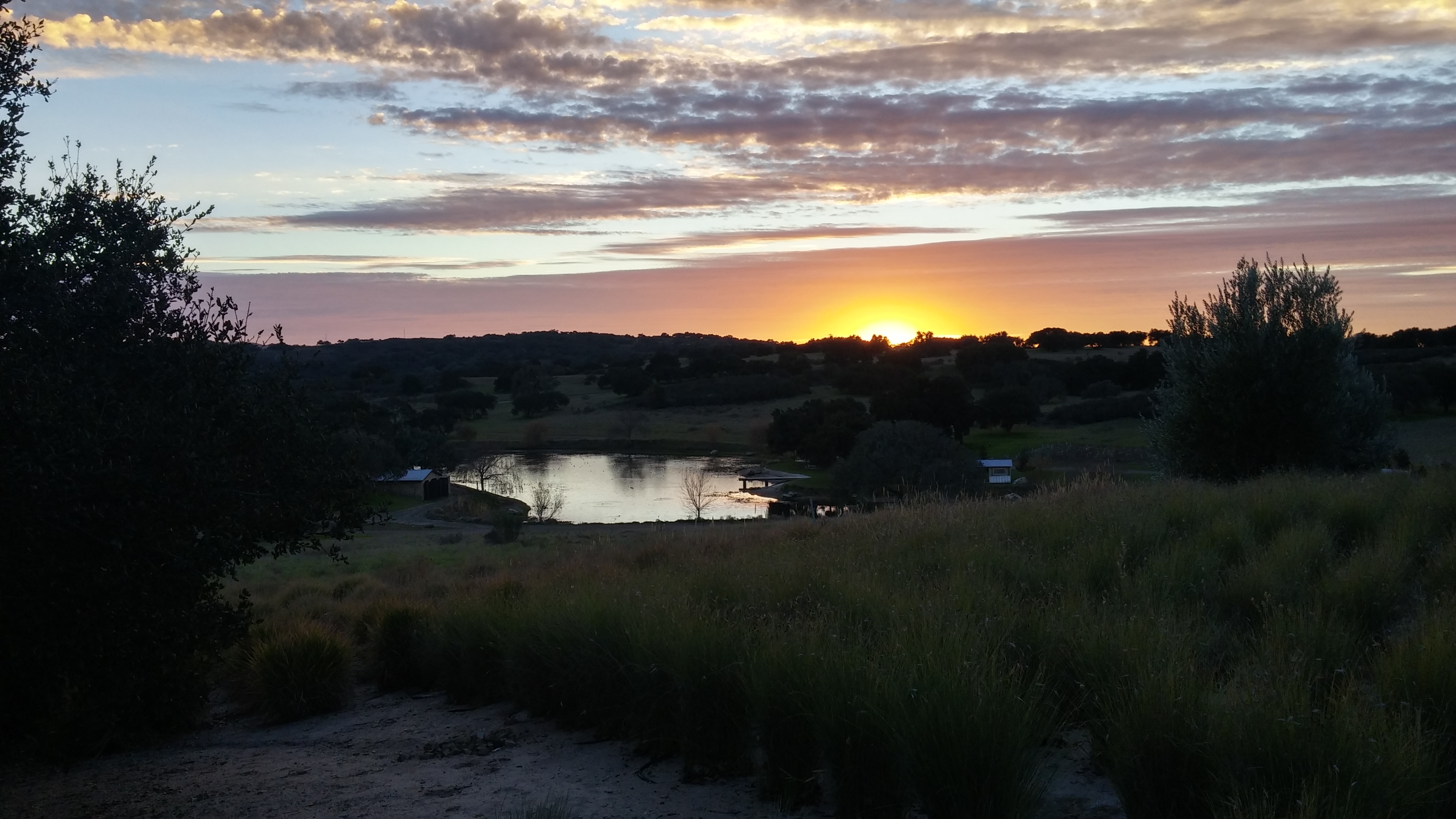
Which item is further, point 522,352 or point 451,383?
point 522,352

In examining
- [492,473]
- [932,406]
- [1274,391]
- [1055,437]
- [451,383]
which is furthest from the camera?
[451,383]

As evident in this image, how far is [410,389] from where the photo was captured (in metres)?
85.2

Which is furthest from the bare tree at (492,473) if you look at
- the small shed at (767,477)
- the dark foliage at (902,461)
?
the dark foliage at (902,461)

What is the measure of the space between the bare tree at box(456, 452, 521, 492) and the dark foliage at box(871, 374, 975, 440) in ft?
67.0

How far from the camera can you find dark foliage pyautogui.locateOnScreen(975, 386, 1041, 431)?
5753cm

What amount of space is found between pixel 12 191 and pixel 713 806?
20.2 ft

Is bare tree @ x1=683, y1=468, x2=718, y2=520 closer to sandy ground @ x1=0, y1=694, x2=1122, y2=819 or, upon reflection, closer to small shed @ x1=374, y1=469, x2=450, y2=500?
small shed @ x1=374, y1=469, x2=450, y2=500

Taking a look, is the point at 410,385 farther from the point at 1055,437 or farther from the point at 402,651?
the point at 402,651

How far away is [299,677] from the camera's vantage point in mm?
9711

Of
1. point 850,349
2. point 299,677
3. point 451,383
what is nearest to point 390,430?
point 299,677

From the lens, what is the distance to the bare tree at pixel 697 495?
145ft

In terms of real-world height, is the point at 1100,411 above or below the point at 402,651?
above

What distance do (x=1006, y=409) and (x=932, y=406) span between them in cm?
565

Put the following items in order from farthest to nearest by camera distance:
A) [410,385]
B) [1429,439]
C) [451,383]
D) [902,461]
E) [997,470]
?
[451,383] → [410,385] → [997,470] → [902,461] → [1429,439]
